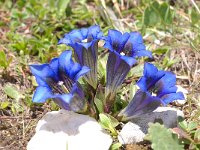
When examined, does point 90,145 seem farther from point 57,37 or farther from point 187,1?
point 187,1

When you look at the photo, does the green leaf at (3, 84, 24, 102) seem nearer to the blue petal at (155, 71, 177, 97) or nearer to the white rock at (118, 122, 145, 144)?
the white rock at (118, 122, 145, 144)

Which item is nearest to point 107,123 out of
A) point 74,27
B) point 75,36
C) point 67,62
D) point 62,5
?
point 67,62

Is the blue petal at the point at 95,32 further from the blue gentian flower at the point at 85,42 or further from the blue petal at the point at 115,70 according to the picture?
the blue petal at the point at 115,70

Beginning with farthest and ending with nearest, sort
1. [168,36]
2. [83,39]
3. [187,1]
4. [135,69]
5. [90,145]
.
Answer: [187,1]
[168,36]
[135,69]
[83,39]
[90,145]

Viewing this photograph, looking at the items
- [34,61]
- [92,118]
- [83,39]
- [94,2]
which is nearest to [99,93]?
[92,118]

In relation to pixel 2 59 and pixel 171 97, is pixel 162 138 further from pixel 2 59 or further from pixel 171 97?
pixel 2 59

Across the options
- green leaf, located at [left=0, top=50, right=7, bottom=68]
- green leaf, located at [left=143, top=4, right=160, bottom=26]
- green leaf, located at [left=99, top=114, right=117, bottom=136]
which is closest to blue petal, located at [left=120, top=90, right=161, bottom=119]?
green leaf, located at [left=99, top=114, right=117, bottom=136]

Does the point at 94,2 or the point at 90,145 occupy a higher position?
the point at 94,2

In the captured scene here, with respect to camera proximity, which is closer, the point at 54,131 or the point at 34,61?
the point at 54,131
